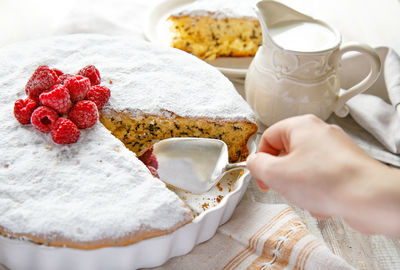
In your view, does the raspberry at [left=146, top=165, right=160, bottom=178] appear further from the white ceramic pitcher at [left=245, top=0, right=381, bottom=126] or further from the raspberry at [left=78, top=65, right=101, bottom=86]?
the white ceramic pitcher at [left=245, top=0, right=381, bottom=126]

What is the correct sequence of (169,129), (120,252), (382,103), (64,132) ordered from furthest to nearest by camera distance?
(382,103), (169,129), (64,132), (120,252)

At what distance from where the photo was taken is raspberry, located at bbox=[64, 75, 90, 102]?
1.67 meters

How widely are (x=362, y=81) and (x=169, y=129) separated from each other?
3.06ft

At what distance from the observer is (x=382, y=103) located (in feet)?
7.51

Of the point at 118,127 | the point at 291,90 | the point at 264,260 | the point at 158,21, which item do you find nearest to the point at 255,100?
the point at 291,90

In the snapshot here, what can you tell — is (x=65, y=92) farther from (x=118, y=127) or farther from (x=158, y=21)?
(x=158, y=21)

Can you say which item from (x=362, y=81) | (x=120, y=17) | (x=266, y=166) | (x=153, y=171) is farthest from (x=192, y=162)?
(x=120, y=17)

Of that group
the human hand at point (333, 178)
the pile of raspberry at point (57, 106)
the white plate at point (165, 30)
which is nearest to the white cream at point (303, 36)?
the white plate at point (165, 30)

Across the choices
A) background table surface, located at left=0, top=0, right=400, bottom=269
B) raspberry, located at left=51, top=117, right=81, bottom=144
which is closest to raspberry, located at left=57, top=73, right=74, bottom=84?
raspberry, located at left=51, top=117, right=81, bottom=144

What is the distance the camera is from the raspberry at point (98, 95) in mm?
1791

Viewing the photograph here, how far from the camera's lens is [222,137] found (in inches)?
77.8

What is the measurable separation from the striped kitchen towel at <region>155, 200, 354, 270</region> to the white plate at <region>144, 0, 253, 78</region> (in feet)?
3.74

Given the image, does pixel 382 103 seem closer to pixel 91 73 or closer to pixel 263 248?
pixel 263 248

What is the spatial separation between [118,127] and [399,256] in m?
1.27
